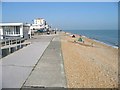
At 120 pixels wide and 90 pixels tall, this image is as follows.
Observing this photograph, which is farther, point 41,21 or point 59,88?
point 41,21

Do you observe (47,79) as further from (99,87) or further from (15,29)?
(15,29)

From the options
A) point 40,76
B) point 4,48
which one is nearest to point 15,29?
point 4,48

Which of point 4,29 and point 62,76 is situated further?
point 4,29

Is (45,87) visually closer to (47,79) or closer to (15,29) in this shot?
(47,79)

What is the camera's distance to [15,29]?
3903cm

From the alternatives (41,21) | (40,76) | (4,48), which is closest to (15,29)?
(4,48)

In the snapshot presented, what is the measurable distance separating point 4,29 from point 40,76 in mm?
31576

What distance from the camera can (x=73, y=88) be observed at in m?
7.10

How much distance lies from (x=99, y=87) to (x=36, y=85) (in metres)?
1.91

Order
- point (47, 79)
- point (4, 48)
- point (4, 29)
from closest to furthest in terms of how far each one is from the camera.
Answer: point (47, 79)
point (4, 48)
point (4, 29)

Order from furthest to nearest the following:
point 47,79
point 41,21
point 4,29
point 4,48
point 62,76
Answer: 1. point 41,21
2. point 4,29
3. point 4,48
4. point 62,76
5. point 47,79

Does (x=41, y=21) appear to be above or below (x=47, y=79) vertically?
above

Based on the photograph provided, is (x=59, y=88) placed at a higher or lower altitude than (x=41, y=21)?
lower

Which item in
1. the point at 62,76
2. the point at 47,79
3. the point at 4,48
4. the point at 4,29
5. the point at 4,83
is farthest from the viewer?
the point at 4,29
